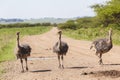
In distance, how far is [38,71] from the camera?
1877cm

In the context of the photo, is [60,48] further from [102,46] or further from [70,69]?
[102,46]

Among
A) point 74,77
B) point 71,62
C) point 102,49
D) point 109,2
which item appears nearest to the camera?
point 74,77

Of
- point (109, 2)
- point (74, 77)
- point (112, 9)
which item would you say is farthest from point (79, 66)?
point (109, 2)

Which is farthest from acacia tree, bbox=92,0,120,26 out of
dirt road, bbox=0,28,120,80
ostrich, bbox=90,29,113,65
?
ostrich, bbox=90,29,113,65

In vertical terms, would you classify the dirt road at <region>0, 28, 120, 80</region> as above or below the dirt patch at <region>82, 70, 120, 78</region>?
below

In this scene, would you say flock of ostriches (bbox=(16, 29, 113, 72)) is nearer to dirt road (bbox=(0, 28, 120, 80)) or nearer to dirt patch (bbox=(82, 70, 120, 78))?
dirt road (bbox=(0, 28, 120, 80))

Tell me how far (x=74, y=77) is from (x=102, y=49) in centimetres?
373

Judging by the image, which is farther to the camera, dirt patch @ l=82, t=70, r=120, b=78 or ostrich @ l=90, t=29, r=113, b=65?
ostrich @ l=90, t=29, r=113, b=65

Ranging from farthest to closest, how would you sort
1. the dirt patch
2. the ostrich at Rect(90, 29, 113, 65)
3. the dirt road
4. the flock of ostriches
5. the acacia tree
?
the acacia tree
the ostrich at Rect(90, 29, 113, 65)
the flock of ostriches
the dirt road
the dirt patch

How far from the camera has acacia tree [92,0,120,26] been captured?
4841 centimetres

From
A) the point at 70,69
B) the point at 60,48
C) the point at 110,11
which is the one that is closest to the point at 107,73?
the point at 70,69

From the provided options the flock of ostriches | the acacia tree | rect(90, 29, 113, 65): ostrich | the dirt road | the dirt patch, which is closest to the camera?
the dirt patch

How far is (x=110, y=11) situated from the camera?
48844mm

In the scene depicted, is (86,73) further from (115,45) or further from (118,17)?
(118,17)
